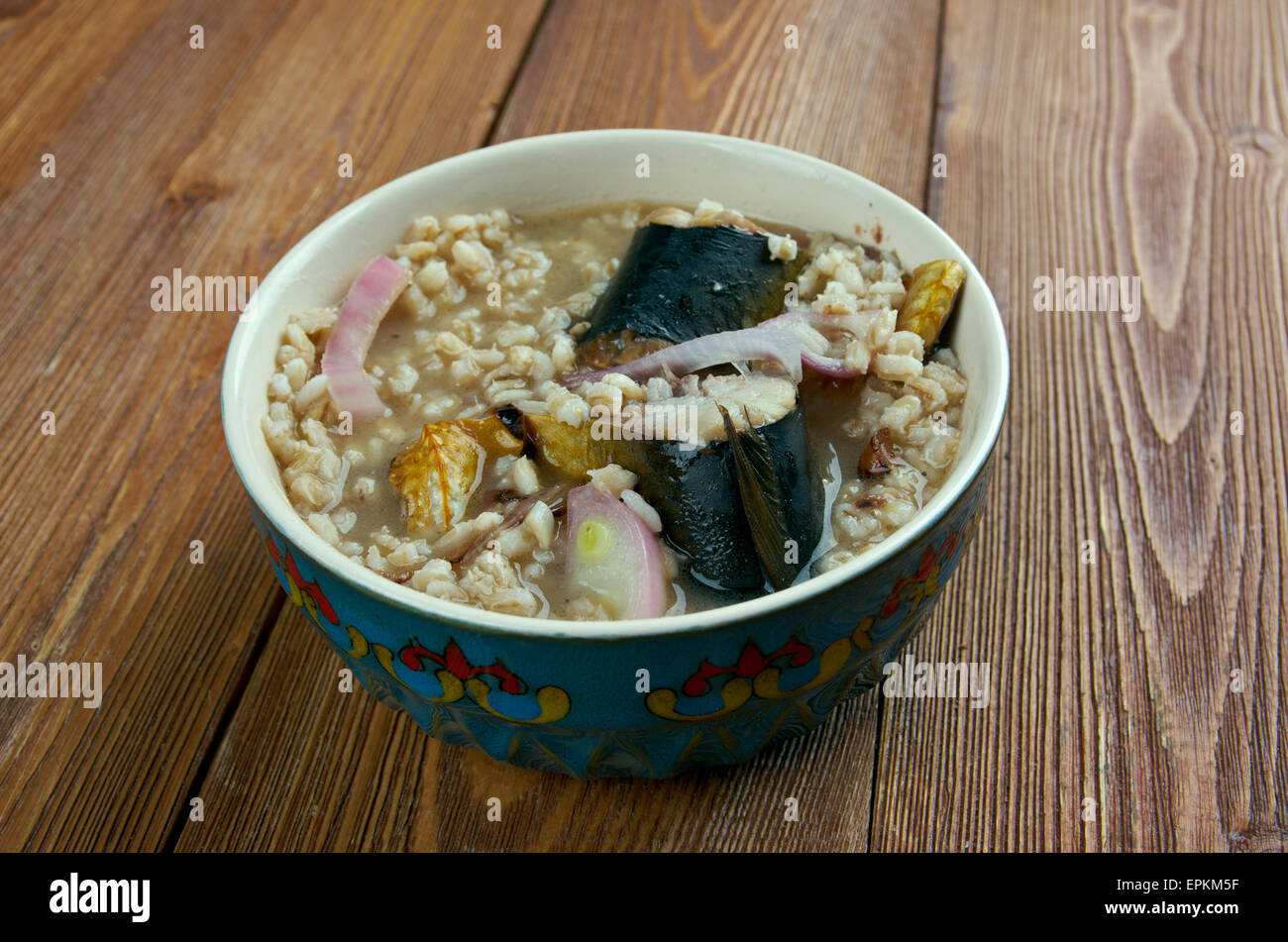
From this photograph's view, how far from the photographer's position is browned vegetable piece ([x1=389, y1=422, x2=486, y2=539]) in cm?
155

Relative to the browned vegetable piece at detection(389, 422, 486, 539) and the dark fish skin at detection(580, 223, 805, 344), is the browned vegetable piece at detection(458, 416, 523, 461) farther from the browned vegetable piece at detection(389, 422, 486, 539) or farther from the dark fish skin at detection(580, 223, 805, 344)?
the dark fish skin at detection(580, 223, 805, 344)

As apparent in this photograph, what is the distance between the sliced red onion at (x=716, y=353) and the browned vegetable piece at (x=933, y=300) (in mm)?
163

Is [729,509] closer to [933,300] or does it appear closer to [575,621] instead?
[575,621]

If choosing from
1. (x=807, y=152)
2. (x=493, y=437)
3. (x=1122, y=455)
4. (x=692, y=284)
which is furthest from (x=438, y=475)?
(x=807, y=152)

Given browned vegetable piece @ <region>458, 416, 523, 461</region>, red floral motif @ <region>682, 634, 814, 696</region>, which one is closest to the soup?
browned vegetable piece @ <region>458, 416, 523, 461</region>

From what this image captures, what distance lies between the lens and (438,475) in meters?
1.56

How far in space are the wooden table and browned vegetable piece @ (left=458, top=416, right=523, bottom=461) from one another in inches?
14.3

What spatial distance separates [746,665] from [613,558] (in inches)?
7.9

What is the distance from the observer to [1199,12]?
9.61 ft

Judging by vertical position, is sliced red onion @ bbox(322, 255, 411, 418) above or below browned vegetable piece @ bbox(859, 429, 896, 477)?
above

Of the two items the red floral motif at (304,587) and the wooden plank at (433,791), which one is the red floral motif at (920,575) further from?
the red floral motif at (304,587)

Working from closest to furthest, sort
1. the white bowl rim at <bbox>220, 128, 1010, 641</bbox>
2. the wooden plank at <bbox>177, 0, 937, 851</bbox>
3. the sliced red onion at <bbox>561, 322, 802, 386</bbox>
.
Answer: the white bowl rim at <bbox>220, 128, 1010, 641</bbox> < the wooden plank at <bbox>177, 0, 937, 851</bbox> < the sliced red onion at <bbox>561, 322, 802, 386</bbox>

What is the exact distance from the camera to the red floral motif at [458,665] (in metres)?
1.33
